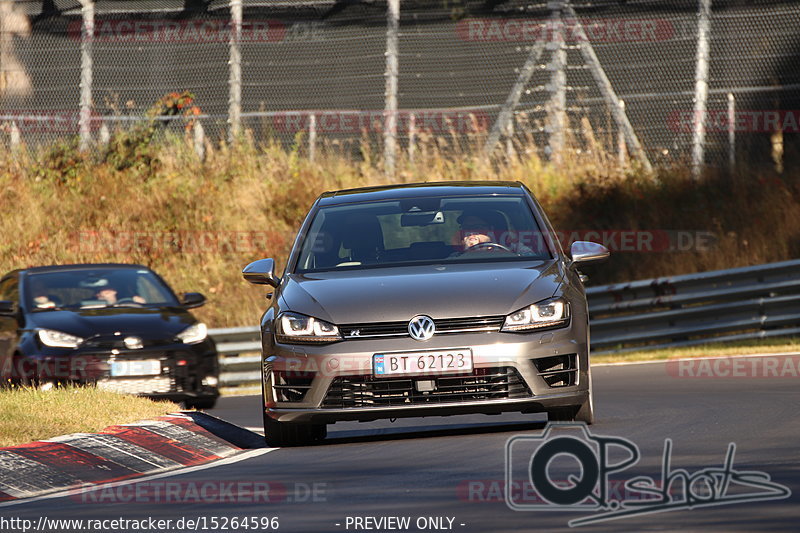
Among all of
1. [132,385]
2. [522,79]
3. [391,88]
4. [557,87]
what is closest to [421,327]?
[132,385]

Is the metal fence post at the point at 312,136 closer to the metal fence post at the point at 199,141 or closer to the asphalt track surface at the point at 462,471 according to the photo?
the metal fence post at the point at 199,141

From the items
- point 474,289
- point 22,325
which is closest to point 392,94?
point 22,325

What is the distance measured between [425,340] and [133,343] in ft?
19.3

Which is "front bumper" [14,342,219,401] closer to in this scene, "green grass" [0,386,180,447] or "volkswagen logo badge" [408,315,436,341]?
"green grass" [0,386,180,447]

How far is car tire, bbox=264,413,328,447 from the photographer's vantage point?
31.6ft

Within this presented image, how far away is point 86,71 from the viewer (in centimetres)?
2489

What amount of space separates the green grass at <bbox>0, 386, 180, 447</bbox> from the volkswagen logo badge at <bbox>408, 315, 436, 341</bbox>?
2.24 meters

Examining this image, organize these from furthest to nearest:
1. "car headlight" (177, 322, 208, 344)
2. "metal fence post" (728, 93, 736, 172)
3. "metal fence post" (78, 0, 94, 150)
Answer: "metal fence post" (78, 0, 94, 150), "metal fence post" (728, 93, 736, 172), "car headlight" (177, 322, 208, 344)

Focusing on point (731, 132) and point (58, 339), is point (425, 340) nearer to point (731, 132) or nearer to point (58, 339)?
point (58, 339)

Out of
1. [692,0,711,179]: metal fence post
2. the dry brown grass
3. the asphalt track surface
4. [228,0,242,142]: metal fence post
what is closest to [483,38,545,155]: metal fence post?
the dry brown grass

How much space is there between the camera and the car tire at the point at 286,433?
9.62m

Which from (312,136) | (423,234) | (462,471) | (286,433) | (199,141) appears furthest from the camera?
(199,141)

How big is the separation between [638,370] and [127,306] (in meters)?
5.34

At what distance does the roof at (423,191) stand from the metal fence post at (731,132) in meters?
11.8
